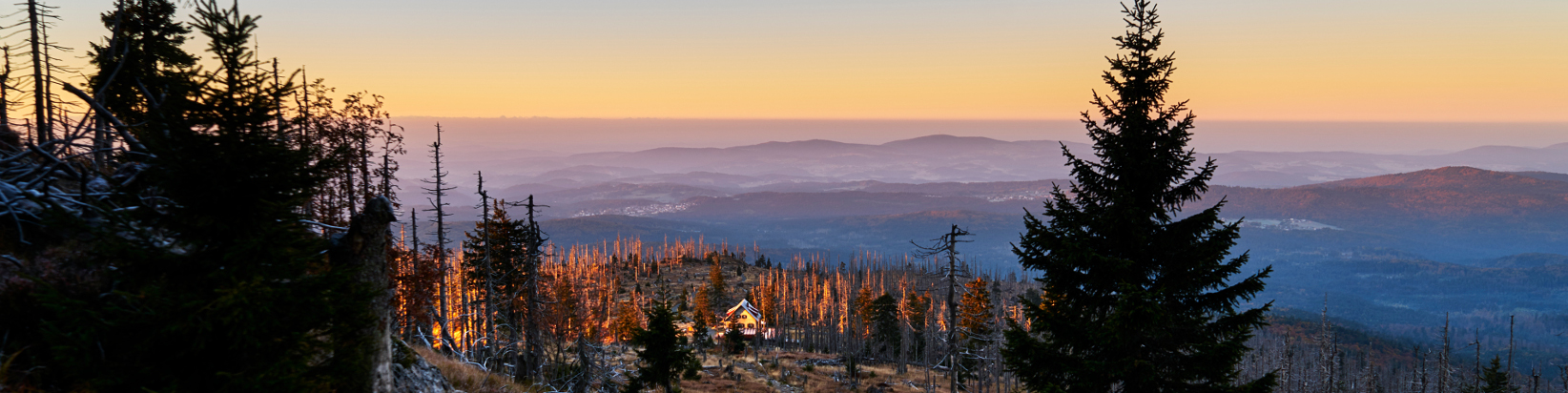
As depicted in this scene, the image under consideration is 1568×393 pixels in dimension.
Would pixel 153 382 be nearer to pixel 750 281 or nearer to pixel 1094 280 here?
pixel 1094 280

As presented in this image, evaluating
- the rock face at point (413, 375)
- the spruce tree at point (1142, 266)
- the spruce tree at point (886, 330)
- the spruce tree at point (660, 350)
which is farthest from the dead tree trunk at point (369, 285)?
the spruce tree at point (886, 330)

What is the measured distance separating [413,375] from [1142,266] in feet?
45.6

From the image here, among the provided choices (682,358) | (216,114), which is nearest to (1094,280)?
(216,114)

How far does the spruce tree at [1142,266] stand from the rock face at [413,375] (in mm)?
11392

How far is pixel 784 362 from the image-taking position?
68.4m

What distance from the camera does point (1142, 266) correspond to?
432 inches

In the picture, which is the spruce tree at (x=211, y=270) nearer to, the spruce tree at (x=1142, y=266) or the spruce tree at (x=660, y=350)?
the spruce tree at (x=1142, y=266)

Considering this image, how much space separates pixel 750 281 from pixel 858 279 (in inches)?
1614

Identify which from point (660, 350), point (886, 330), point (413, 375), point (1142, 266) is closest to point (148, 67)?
point (413, 375)

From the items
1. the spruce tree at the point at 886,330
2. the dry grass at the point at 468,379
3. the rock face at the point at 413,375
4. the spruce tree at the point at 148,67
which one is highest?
the spruce tree at the point at 148,67

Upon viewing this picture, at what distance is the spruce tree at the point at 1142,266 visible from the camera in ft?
33.9

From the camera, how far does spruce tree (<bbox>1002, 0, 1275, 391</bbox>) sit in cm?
1034

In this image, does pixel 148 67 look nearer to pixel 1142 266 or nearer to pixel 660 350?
pixel 1142 266

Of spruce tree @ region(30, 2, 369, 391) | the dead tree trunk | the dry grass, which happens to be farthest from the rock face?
spruce tree @ region(30, 2, 369, 391)
